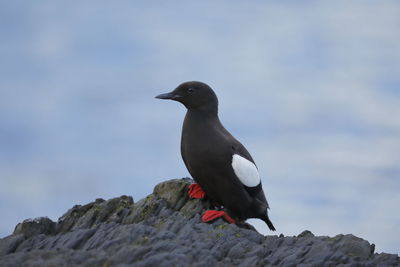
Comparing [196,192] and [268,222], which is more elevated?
[196,192]

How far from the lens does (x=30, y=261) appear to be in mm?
7152

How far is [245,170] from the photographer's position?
10.1 m

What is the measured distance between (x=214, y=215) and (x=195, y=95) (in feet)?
6.47

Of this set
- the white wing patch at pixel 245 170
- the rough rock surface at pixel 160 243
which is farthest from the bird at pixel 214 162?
the rough rock surface at pixel 160 243

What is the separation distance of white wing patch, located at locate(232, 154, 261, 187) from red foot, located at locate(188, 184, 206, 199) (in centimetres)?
66

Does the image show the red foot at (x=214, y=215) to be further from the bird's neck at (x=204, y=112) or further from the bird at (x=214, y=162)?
the bird's neck at (x=204, y=112)

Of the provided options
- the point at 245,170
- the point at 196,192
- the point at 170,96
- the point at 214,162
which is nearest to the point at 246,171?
the point at 245,170

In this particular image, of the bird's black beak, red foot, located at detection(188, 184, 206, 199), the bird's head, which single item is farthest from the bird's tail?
the bird's black beak

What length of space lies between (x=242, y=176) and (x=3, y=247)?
3631mm

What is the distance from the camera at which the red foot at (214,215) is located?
31.4 ft

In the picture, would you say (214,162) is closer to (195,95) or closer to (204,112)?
(204,112)

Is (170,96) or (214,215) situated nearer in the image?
(214,215)

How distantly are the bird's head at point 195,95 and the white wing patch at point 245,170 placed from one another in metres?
1.00

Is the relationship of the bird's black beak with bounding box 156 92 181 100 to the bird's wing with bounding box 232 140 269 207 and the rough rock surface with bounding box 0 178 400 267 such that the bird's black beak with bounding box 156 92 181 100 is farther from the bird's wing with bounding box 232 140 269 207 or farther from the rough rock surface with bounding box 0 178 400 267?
the rough rock surface with bounding box 0 178 400 267
